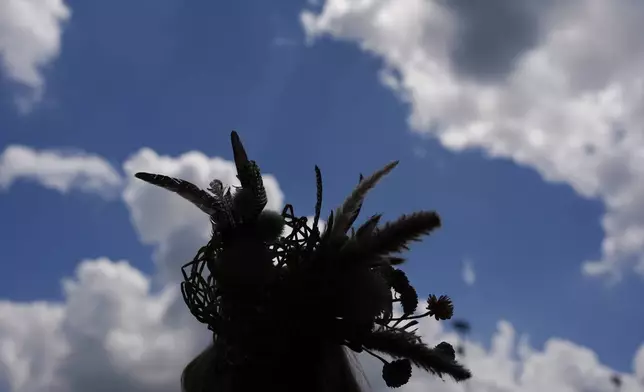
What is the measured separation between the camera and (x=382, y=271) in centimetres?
481

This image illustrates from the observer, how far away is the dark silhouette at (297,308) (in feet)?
14.3

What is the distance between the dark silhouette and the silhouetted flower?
34 centimetres

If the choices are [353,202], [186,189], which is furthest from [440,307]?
[186,189]

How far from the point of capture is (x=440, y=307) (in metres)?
4.92

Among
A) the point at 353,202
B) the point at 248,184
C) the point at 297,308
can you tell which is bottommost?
the point at 297,308

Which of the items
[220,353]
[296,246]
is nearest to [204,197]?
[296,246]

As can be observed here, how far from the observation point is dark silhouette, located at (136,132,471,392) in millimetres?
4367

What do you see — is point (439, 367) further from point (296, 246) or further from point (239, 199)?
point (239, 199)

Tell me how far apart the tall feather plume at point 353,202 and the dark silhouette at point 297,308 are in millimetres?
65

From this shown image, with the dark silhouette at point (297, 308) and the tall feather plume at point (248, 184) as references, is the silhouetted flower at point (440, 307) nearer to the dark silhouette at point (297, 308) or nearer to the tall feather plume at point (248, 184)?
the dark silhouette at point (297, 308)

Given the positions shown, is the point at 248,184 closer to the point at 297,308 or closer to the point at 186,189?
the point at 186,189

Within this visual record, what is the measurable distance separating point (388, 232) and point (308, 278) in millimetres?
628

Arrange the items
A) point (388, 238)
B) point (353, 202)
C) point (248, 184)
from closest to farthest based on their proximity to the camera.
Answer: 1. point (388, 238)
2. point (248, 184)
3. point (353, 202)

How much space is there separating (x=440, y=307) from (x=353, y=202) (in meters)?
0.95
